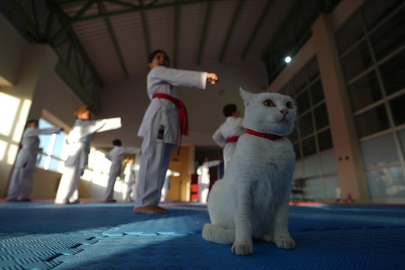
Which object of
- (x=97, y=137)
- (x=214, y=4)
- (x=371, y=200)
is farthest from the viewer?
(x=97, y=137)

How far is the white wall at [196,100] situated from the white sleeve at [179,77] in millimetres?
8626

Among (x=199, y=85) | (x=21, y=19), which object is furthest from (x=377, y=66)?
(x=21, y=19)

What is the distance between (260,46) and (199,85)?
33.2ft

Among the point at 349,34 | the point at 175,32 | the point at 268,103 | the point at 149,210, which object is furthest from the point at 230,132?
the point at 175,32

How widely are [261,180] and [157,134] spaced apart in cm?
150

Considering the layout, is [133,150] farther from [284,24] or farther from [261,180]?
[284,24]

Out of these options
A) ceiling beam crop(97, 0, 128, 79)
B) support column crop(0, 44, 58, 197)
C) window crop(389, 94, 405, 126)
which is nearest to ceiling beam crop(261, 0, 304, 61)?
window crop(389, 94, 405, 126)

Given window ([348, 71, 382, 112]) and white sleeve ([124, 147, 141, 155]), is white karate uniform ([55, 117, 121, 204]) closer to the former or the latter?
white sleeve ([124, 147, 141, 155])

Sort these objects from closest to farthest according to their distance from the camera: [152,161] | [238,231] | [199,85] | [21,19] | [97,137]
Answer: [238,231] < [199,85] < [152,161] < [21,19] < [97,137]

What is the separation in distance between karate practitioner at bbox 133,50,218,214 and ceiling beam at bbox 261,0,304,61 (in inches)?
329

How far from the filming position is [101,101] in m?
10.7

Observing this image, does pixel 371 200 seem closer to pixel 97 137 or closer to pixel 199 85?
pixel 199 85

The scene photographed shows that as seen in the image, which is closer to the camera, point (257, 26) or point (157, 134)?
point (157, 134)

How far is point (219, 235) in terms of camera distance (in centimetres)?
89
